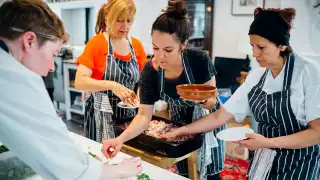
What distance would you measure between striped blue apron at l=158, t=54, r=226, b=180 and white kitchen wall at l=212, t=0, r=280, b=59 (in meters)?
2.05

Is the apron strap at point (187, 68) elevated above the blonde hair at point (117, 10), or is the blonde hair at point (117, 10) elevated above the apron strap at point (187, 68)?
the blonde hair at point (117, 10)

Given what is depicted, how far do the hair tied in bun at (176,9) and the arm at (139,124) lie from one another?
23.0 inches

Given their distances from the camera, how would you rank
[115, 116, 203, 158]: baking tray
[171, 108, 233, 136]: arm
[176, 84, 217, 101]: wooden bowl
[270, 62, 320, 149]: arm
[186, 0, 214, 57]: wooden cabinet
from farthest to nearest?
[186, 0, 214, 57]: wooden cabinet → [171, 108, 233, 136]: arm → [115, 116, 203, 158]: baking tray → [176, 84, 217, 101]: wooden bowl → [270, 62, 320, 149]: arm

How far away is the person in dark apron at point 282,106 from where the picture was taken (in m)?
1.42

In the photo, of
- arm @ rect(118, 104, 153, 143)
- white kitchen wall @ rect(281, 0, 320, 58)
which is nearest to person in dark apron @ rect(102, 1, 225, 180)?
arm @ rect(118, 104, 153, 143)

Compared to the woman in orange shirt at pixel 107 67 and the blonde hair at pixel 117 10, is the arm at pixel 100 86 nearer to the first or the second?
the woman in orange shirt at pixel 107 67

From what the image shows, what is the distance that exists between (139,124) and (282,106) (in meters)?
0.84

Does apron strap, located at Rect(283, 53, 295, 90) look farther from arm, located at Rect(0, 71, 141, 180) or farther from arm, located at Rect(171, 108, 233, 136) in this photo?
arm, located at Rect(0, 71, 141, 180)

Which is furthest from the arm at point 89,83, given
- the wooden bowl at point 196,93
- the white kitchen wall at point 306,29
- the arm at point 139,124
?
the white kitchen wall at point 306,29

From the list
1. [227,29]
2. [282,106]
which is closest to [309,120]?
[282,106]

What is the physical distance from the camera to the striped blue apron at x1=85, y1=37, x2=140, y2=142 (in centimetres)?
229

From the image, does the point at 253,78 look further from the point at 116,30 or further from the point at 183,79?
the point at 116,30

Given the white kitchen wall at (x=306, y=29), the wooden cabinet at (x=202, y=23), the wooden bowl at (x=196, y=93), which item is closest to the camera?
the wooden bowl at (x=196, y=93)

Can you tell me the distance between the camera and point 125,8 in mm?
2168
